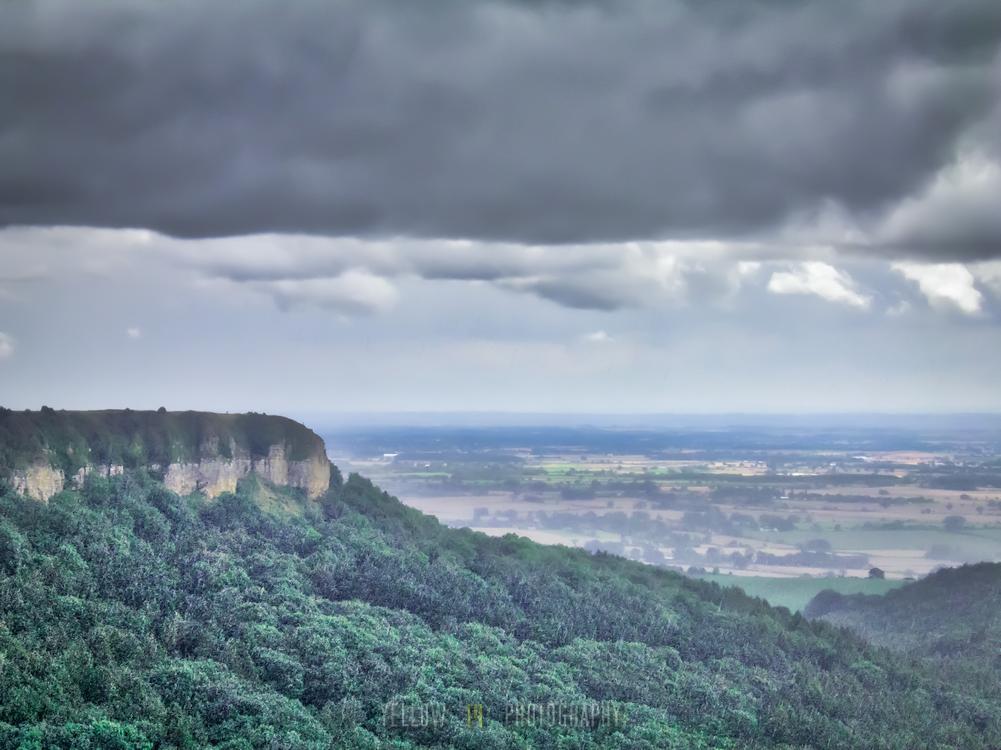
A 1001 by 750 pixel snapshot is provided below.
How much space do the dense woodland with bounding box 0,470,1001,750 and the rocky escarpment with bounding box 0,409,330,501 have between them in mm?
2746

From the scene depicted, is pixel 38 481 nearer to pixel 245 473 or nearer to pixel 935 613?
pixel 245 473

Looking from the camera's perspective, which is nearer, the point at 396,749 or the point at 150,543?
the point at 396,749

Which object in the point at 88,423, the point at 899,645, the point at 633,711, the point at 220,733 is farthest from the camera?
the point at 899,645

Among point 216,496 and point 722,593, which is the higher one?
point 216,496

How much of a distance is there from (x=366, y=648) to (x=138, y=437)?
1782 inches

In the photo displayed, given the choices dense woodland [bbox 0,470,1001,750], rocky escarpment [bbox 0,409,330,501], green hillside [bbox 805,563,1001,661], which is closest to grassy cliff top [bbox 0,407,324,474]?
rocky escarpment [bbox 0,409,330,501]

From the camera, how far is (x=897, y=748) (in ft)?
281

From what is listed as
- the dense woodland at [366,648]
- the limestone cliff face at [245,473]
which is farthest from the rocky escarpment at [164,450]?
the dense woodland at [366,648]

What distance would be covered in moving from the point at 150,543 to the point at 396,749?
3817 cm

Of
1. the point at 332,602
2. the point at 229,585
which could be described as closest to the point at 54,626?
the point at 229,585

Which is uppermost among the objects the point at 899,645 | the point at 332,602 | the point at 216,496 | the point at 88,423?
the point at 88,423

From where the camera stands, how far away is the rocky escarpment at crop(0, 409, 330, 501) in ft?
Answer: 319

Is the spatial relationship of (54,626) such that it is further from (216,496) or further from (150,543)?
(216,496)

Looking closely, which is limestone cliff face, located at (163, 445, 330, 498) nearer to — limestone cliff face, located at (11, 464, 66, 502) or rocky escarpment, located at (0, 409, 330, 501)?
rocky escarpment, located at (0, 409, 330, 501)
